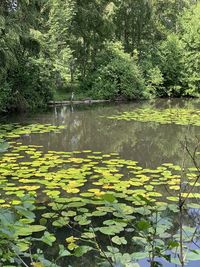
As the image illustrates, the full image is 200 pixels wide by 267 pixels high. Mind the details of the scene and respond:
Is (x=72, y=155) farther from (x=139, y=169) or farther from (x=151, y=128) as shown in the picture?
(x=151, y=128)

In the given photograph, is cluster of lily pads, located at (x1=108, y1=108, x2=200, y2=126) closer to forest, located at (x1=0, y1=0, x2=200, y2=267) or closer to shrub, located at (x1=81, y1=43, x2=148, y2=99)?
forest, located at (x1=0, y1=0, x2=200, y2=267)

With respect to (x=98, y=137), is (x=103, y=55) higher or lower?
higher

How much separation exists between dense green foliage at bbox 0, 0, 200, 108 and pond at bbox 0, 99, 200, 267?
2.22m

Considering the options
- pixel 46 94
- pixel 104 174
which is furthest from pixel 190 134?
pixel 46 94

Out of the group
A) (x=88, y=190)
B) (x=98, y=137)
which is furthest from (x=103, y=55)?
(x=88, y=190)

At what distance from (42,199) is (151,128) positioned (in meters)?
6.75

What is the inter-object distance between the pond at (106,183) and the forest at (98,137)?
20 millimetres

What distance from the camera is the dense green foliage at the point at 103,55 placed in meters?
15.0

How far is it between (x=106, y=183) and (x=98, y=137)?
4.37m

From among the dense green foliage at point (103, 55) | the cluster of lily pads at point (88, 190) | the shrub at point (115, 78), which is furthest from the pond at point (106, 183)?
the shrub at point (115, 78)

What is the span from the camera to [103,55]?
70.7 ft

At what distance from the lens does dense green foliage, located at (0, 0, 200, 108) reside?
49.2 ft

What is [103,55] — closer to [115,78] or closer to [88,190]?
[115,78]

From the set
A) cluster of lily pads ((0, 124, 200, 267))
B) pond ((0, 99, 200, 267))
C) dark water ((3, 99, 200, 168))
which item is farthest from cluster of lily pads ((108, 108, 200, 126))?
cluster of lily pads ((0, 124, 200, 267))
